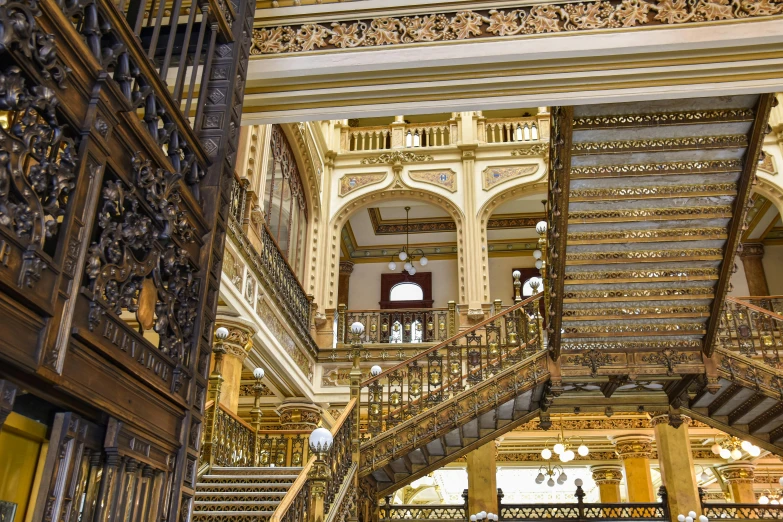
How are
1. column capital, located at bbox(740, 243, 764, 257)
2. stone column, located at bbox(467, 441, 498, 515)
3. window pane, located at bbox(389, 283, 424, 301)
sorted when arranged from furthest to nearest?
1. window pane, located at bbox(389, 283, 424, 301)
2. column capital, located at bbox(740, 243, 764, 257)
3. stone column, located at bbox(467, 441, 498, 515)

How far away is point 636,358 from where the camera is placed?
8.41m

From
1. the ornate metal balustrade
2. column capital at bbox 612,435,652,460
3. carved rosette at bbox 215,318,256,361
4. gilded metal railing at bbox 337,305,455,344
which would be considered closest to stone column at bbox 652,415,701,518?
the ornate metal balustrade

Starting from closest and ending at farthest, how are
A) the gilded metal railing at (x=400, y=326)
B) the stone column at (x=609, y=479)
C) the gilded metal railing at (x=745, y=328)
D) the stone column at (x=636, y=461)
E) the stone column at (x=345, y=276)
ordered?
the gilded metal railing at (x=745, y=328) → the stone column at (x=636, y=461) → the gilded metal railing at (x=400, y=326) → the stone column at (x=609, y=479) → the stone column at (x=345, y=276)

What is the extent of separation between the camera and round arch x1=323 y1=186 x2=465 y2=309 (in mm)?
15195

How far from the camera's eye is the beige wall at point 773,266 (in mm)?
17859

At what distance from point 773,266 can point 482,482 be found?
11.2m

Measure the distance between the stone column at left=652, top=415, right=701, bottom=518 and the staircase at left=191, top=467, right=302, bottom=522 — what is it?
6988 mm

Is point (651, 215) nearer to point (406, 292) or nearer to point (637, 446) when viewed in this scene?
point (637, 446)

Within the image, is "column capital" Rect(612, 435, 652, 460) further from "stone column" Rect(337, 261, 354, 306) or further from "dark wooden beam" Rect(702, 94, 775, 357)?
"stone column" Rect(337, 261, 354, 306)

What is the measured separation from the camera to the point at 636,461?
14453 millimetres

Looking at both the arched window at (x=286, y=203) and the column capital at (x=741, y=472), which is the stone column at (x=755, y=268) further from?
the arched window at (x=286, y=203)

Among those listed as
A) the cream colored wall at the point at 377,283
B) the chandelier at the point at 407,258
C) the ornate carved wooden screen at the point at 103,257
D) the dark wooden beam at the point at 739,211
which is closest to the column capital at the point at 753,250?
the cream colored wall at the point at 377,283

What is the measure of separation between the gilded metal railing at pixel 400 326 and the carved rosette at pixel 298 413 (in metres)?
2.04

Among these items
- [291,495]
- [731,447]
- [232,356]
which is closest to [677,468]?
[731,447]
